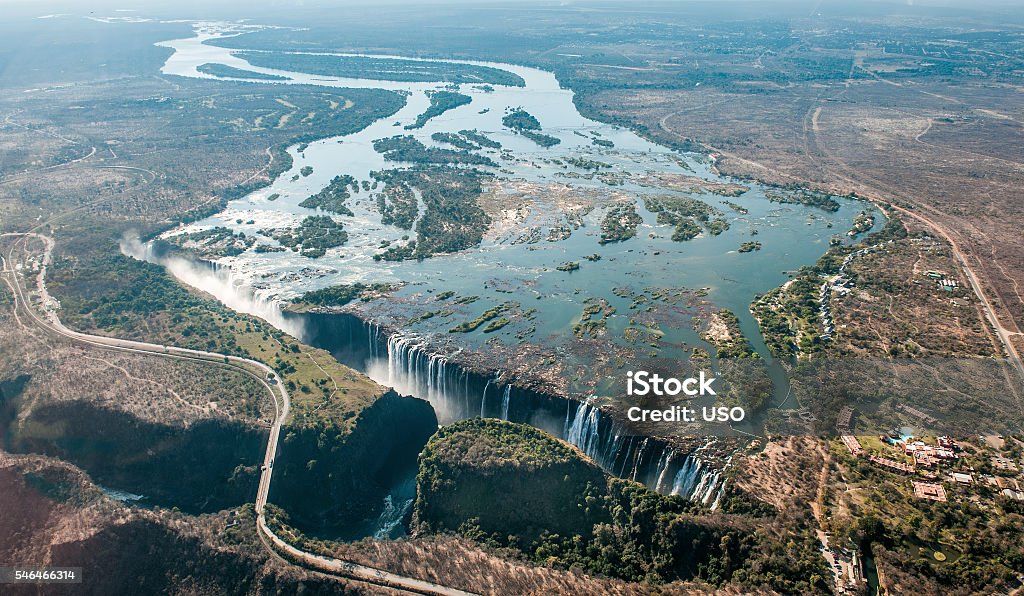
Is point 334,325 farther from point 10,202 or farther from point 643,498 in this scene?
point 10,202

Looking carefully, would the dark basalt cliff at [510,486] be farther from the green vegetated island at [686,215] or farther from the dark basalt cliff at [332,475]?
the green vegetated island at [686,215]

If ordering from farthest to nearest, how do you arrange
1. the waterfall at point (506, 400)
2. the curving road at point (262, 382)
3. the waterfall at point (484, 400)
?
1. the waterfall at point (484, 400)
2. the waterfall at point (506, 400)
3. the curving road at point (262, 382)

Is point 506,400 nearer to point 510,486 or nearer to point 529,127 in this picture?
point 510,486

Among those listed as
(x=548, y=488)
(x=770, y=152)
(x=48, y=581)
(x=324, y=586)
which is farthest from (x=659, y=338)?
(x=770, y=152)

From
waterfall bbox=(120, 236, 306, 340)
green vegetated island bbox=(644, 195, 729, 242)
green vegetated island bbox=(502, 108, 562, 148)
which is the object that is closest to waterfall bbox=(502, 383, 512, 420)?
waterfall bbox=(120, 236, 306, 340)

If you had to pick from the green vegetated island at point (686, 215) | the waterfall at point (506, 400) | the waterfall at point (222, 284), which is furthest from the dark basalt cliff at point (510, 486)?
the green vegetated island at point (686, 215)

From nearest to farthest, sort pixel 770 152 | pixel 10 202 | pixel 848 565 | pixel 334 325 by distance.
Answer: pixel 848 565 < pixel 334 325 < pixel 10 202 < pixel 770 152
